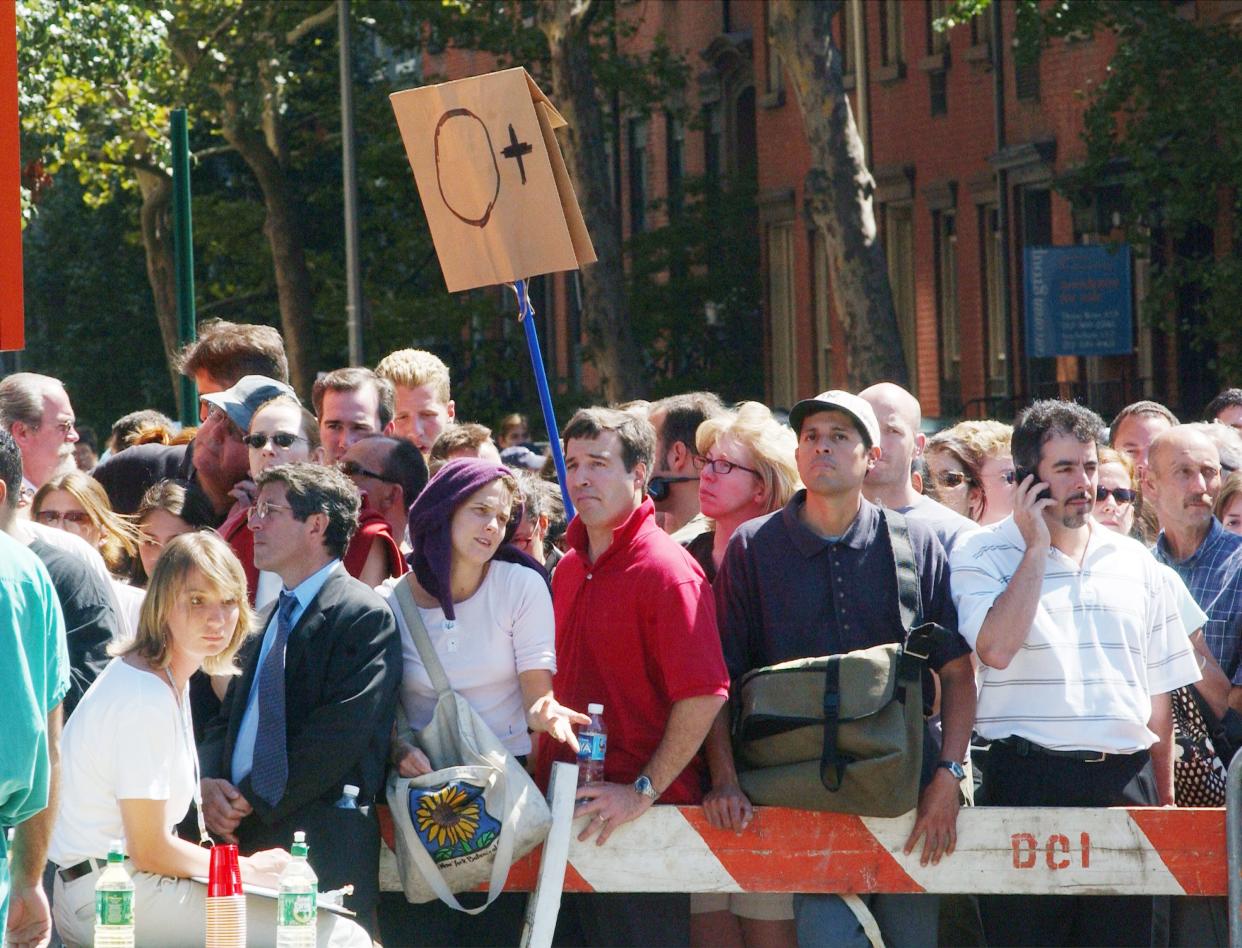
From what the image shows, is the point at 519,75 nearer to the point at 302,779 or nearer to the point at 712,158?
the point at 302,779

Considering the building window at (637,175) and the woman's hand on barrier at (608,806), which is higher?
the building window at (637,175)

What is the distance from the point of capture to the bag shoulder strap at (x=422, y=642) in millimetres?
5914

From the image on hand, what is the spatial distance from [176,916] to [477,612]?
1210 millimetres

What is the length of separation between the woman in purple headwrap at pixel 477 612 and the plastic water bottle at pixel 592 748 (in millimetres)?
63

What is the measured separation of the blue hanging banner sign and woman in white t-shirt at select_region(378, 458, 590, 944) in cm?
1728

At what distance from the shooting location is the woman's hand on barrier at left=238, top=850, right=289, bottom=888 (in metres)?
5.48

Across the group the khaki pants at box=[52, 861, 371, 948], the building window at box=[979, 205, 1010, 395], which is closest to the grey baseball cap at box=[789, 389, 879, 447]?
the khaki pants at box=[52, 861, 371, 948]

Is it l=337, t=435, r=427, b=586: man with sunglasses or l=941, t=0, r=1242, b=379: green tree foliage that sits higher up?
l=941, t=0, r=1242, b=379: green tree foliage

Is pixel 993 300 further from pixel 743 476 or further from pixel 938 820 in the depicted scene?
pixel 938 820

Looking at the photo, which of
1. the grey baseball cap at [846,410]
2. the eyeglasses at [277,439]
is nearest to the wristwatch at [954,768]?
the grey baseball cap at [846,410]

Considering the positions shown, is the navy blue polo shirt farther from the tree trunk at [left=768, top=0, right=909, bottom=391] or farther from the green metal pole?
the tree trunk at [left=768, top=0, right=909, bottom=391]

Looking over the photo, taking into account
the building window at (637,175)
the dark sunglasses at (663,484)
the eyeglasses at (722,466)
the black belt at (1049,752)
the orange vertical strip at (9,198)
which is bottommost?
the black belt at (1049,752)

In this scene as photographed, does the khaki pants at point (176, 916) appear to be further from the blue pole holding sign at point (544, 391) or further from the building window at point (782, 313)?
the building window at point (782, 313)

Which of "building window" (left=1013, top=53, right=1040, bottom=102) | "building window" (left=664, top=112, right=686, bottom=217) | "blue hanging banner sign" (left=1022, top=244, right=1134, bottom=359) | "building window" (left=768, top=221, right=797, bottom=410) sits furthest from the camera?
"building window" (left=664, top=112, right=686, bottom=217)
